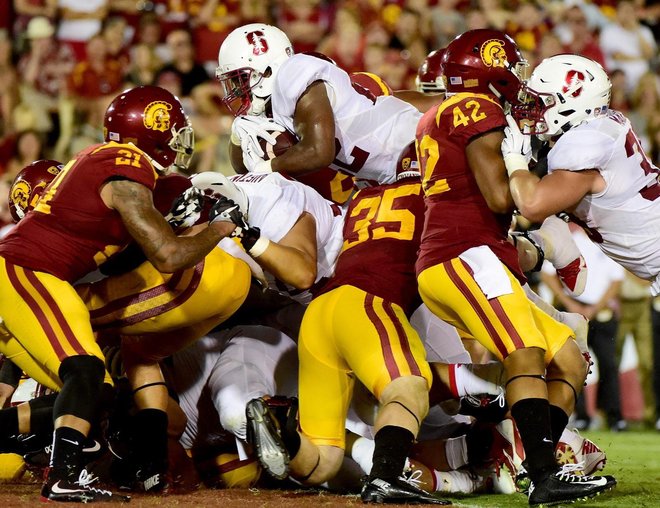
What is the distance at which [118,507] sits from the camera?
152 inches

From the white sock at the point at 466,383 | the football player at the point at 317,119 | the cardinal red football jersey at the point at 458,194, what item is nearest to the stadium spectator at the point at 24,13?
the football player at the point at 317,119

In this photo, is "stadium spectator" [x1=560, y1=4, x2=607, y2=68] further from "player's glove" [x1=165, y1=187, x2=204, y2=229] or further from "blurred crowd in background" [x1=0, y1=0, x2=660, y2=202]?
"player's glove" [x1=165, y1=187, x2=204, y2=229]

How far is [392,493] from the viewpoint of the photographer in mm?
3920

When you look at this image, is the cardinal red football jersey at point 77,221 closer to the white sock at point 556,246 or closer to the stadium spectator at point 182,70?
the white sock at point 556,246

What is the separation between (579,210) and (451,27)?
5.82 metres

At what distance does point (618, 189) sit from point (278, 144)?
1769mm

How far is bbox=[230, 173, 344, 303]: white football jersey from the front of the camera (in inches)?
185

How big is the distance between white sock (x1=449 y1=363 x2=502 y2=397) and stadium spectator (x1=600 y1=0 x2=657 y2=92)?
646 centimetres

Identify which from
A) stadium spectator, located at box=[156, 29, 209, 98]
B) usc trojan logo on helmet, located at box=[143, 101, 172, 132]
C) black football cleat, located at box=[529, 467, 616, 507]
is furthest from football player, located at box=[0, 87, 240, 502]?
stadium spectator, located at box=[156, 29, 209, 98]

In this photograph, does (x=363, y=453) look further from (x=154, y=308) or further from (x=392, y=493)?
(x=154, y=308)

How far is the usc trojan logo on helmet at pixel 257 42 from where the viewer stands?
5.67 metres

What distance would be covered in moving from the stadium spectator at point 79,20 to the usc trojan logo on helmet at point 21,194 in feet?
14.1

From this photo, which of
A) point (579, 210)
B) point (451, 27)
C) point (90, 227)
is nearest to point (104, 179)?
point (90, 227)

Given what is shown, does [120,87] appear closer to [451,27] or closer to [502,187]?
[451,27]
